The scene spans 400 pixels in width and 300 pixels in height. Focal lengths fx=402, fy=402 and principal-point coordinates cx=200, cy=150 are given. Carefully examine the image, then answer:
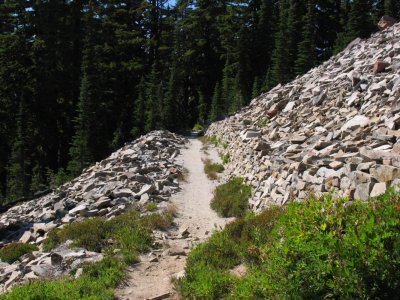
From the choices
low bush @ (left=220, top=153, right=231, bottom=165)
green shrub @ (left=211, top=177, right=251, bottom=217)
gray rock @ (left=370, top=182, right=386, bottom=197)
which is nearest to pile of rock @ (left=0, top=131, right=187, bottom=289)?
green shrub @ (left=211, top=177, right=251, bottom=217)

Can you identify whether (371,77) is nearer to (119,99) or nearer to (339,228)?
(339,228)

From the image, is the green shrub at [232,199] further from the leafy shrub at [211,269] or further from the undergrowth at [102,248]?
the leafy shrub at [211,269]

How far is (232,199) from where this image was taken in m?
14.3

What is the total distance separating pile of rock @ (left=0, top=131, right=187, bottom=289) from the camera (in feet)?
33.3

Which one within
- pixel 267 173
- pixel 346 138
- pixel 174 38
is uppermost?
pixel 174 38

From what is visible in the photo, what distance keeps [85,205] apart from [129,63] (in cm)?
3974

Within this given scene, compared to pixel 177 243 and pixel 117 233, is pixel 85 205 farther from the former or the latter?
pixel 177 243

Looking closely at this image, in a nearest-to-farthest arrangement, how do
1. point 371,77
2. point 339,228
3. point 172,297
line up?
point 339,228
point 172,297
point 371,77

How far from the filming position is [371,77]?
52.5 feet

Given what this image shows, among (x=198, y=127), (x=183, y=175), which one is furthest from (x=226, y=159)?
(x=198, y=127)

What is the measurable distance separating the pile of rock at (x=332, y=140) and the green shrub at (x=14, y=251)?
7223 mm

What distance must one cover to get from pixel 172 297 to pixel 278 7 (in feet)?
197

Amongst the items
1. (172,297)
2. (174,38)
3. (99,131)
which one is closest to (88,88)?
(99,131)

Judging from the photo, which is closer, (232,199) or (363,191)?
(363,191)
